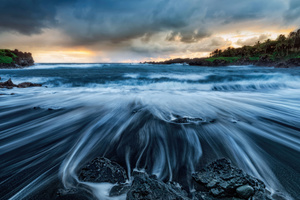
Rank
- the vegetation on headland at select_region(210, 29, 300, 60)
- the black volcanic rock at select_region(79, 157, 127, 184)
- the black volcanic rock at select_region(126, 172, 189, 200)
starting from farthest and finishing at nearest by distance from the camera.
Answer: the vegetation on headland at select_region(210, 29, 300, 60)
the black volcanic rock at select_region(79, 157, 127, 184)
the black volcanic rock at select_region(126, 172, 189, 200)

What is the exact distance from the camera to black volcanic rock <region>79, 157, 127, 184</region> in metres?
1.83

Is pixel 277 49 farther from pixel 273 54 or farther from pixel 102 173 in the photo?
pixel 102 173

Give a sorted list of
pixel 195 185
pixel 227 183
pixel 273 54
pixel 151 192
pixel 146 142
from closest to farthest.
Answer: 1. pixel 151 192
2. pixel 227 183
3. pixel 195 185
4. pixel 146 142
5. pixel 273 54

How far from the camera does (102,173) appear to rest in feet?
6.17

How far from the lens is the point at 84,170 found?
1.95 meters

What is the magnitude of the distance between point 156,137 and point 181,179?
132 cm

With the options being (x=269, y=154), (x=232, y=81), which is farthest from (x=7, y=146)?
(x=232, y=81)

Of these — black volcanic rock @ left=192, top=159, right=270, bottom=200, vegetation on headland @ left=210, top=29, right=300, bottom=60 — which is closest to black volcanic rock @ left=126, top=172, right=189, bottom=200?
black volcanic rock @ left=192, top=159, right=270, bottom=200

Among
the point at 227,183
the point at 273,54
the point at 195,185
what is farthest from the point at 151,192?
the point at 273,54

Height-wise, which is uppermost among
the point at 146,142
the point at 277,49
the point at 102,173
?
the point at 277,49

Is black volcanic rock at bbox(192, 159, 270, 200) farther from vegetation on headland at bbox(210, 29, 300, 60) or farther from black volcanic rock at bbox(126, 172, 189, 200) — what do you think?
vegetation on headland at bbox(210, 29, 300, 60)

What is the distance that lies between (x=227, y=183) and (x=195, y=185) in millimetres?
386

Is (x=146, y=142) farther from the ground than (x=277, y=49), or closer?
closer

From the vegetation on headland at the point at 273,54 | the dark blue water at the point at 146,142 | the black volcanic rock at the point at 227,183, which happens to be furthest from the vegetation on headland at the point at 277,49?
the black volcanic rock at the point at 227,183
